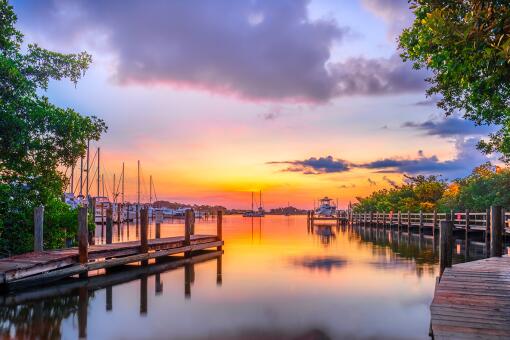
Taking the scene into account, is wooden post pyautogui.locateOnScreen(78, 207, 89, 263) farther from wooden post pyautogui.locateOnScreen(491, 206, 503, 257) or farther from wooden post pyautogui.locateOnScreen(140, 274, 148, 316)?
wooden post pyautogui.locateOnScreen(491, 206, 503, 257)

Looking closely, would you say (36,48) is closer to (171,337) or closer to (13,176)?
(13,176)

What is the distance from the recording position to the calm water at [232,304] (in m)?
12.2

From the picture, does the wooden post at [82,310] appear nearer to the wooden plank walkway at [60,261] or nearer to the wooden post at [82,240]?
the wooden plank walkway at [60,261]

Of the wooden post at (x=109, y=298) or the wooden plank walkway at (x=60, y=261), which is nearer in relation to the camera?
the wooden plank walkway at (x=60, y=261)

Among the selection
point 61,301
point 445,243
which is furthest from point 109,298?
point 445,243

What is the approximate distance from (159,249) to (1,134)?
941cm

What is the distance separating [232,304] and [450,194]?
141 feet

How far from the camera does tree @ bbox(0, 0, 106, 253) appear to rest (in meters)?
18.7

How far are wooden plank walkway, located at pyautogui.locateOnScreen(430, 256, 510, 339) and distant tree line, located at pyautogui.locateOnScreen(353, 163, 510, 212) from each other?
27.3 metres

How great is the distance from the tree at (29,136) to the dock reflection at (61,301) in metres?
4.02

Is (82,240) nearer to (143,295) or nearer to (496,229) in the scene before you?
(143,295)

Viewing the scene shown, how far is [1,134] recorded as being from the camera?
1834cm

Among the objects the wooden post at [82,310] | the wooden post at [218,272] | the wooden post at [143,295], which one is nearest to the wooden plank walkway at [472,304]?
the wooden post at [82,310]

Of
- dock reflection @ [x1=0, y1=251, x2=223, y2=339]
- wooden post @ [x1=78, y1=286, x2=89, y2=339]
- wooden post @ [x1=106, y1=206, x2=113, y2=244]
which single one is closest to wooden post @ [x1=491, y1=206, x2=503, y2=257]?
dock reflection @ [x1=0, y1=251, x2=223, y2=339]
